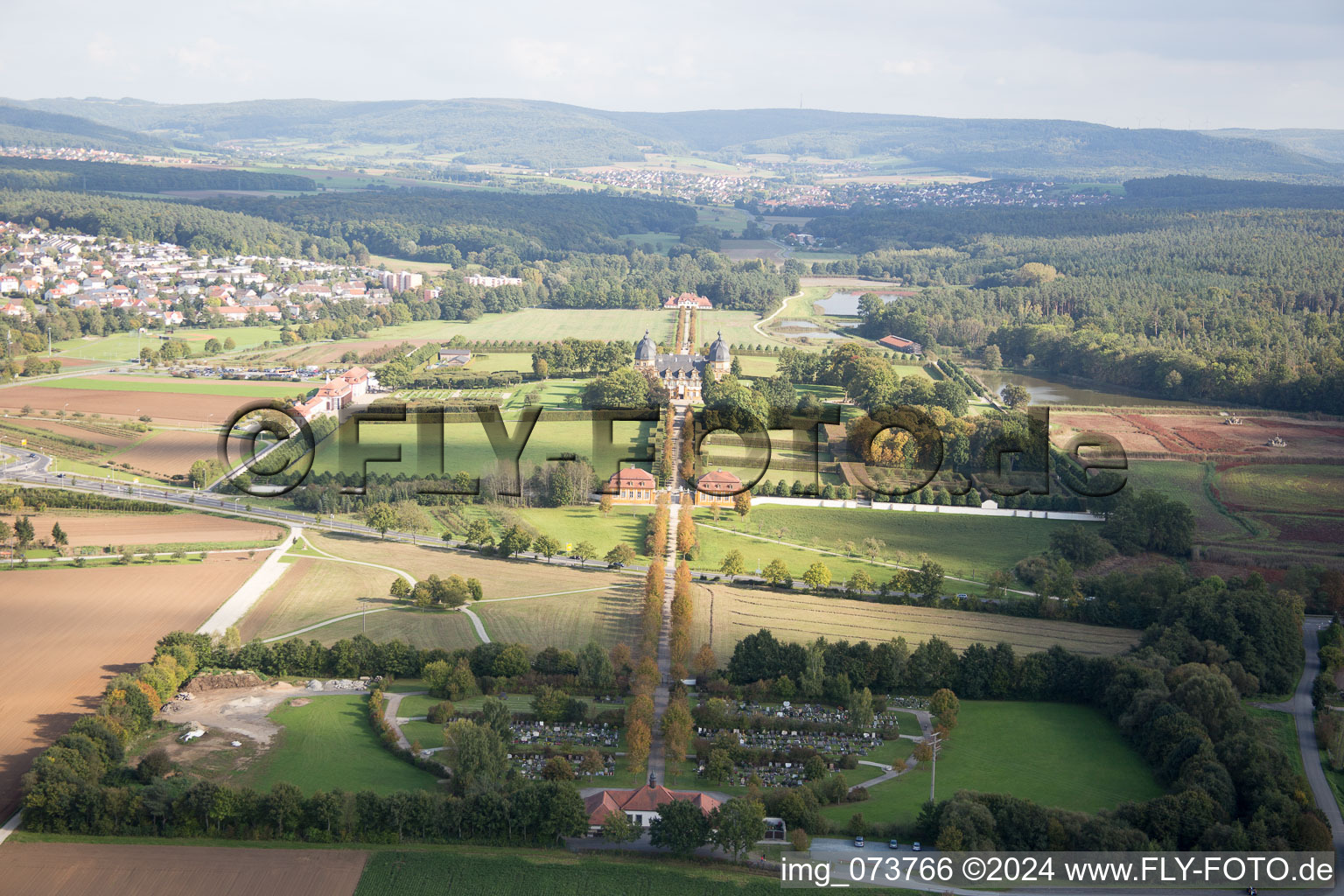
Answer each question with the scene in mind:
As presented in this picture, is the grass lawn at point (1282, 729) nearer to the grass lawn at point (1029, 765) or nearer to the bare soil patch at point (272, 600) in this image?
the grass lawn at point (1029, 765)

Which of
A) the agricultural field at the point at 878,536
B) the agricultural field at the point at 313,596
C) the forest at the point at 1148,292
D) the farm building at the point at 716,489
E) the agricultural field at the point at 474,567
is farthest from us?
the forest at the point at 1148,292

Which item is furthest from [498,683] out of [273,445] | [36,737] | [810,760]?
[273,445]

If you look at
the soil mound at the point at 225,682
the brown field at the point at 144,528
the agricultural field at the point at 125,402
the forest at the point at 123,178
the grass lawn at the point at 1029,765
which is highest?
the forest at the point at 123,178

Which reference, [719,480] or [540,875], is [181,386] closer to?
[719,480]

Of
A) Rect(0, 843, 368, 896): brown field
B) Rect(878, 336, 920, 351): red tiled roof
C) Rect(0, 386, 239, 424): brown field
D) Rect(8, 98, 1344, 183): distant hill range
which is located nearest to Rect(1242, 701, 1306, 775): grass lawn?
Rect(0, 843, 368, 896): brown field

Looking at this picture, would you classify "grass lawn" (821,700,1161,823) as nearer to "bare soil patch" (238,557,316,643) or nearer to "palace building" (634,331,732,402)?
"bare soil patch" (238,557,316,643)

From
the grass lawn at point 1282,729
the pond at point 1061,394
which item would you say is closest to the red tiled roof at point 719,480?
the grass lawn at point 1282,729
